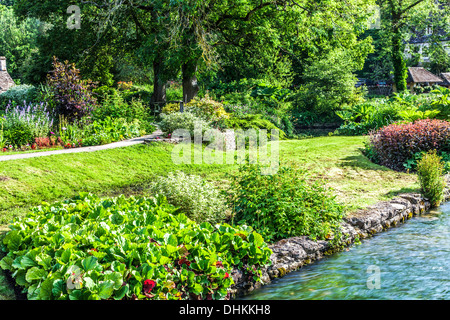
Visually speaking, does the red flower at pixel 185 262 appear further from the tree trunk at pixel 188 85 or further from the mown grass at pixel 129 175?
the tree trunk at pixel 188 85

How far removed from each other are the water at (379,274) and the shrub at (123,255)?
53cm

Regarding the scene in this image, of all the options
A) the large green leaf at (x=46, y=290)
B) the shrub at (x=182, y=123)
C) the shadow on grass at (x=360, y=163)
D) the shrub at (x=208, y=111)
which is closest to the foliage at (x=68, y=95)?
the shrub at (x=182, y=123)

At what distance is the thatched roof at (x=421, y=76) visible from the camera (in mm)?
40531

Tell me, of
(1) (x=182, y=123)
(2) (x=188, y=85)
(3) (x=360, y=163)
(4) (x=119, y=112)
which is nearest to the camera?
(3) (x=360, y=163)

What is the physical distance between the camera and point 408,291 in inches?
193

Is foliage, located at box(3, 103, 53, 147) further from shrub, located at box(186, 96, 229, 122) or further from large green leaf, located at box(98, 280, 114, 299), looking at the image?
large green leaf, located at box(98, 280, 114, 299)

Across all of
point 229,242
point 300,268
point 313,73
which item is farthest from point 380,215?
point 313,73

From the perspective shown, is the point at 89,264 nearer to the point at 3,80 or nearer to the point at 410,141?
the point at 410,141

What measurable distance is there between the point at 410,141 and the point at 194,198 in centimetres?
682

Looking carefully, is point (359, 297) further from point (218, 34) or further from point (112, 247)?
point (218, 34)

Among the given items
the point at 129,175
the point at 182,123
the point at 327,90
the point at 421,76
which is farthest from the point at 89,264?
the point at 421,76

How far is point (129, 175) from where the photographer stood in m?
8.89

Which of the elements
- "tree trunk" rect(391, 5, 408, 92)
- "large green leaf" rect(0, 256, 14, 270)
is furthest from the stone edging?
"tree trunk" rect(391, 5, 408, 92)
